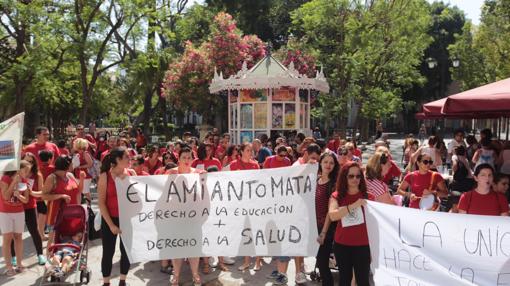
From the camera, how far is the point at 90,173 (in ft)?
33.9

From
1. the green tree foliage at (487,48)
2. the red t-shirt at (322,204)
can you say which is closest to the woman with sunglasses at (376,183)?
the red t-shirt at (322,204)

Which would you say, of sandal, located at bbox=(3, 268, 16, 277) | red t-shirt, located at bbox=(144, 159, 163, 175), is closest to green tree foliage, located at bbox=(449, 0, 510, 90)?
red t-shirt, located at bbox=(144, 159, 163, 175)

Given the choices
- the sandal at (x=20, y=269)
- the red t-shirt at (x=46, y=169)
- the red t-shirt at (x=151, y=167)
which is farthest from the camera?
the red t-shirt at (x=151, y=167)

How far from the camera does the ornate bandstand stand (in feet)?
48.8

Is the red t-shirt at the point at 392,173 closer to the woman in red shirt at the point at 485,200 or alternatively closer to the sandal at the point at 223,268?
the woman in red shirt at the point at 485,200

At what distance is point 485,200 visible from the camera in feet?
15.8

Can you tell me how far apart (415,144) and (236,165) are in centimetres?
587

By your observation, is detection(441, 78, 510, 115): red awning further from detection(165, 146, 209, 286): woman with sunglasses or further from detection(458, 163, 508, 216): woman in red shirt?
detection(165, 146, 209, 286): woman with sunglasses

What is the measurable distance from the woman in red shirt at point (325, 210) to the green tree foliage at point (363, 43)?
18.9 metres

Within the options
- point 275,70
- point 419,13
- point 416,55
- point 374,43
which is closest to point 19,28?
point 275,70

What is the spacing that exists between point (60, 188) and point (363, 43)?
63.8 ft

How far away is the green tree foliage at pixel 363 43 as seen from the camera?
23.3 meters

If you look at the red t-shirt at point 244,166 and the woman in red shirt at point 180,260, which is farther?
the red t-shirt at point 244,166

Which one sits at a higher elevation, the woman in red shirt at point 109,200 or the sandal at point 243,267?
the woman in red shirt at point 109,200
